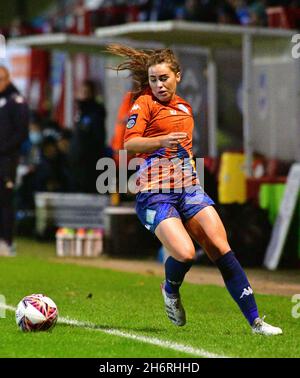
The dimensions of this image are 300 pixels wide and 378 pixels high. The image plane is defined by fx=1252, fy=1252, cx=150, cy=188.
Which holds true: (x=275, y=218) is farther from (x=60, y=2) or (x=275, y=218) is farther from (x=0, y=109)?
(x=60, y=2)

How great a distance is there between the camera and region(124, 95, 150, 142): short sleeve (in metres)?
8.99

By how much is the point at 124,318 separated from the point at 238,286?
4.90 feet

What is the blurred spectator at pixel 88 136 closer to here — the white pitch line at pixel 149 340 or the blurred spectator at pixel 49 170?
the blurred spectator at pixel 49 170

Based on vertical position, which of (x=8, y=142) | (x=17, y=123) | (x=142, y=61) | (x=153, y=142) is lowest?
(x=8, y=142)

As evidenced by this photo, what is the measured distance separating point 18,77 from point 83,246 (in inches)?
363

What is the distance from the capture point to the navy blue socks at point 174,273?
9055 millimetres

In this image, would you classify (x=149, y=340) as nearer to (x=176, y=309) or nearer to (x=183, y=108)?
(x=176, y=309)

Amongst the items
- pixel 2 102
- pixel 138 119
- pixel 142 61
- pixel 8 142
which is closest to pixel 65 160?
pixel 2 102

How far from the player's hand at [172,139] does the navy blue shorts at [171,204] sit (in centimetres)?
52

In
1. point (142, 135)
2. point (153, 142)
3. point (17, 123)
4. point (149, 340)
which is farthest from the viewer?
point (17, 123)

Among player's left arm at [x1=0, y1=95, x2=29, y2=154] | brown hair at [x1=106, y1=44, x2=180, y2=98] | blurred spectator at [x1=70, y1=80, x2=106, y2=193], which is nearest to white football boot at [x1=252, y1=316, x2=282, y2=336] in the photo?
brown hair at [x1=106, y1=44, x2=180, y2=98]

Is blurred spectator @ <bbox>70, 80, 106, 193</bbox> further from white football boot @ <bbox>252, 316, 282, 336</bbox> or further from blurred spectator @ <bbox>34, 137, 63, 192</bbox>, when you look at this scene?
white football boot @ <bbox>252, 316, 282, 336</bbox>

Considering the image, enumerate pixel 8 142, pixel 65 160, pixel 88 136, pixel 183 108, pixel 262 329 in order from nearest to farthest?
pixel 262 329 → pixel 183 108 → pixel 8 142 → pixel 88 136 → pixel 65 160

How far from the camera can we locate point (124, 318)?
10.1 m
